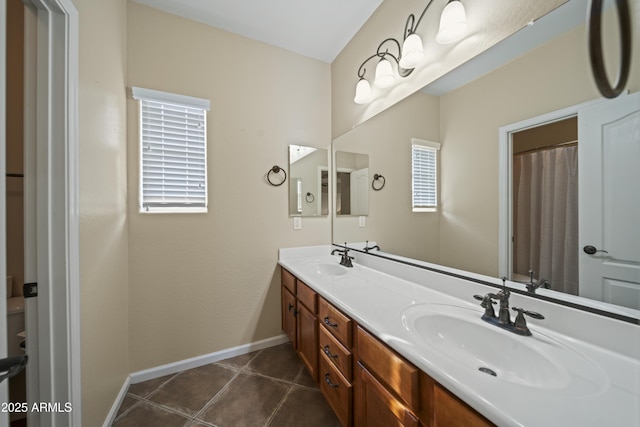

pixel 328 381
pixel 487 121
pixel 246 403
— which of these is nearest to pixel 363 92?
pixel 487 121

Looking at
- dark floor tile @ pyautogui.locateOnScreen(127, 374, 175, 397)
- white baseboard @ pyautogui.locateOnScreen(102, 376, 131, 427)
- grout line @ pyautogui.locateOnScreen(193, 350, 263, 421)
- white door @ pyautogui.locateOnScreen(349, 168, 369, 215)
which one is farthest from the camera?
white door @ pyautogui.locateOnScreen(349, 168, 369, 215)

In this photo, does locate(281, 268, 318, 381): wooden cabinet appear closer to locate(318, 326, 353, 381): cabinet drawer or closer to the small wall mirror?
locate(318, 326, 353, 381): cabinet drawer

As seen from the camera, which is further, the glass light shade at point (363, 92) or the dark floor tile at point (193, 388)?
the glass light shade at point (363, 92)

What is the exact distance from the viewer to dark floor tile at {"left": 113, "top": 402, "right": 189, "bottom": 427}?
1371mm

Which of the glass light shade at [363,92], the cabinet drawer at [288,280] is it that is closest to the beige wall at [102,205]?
the cabinet drawer at [288,280]

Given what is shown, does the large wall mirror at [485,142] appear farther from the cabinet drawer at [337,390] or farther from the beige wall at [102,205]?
the beige wall at [102,205]

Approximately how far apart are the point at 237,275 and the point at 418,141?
1.72 meters

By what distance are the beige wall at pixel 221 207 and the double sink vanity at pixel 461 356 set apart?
800mm

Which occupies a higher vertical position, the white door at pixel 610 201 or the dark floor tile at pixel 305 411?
the white door at pixel 610 201

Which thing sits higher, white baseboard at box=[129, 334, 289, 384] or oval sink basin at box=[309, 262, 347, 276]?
oval sink basin at box=[309, 262, 347, 276]

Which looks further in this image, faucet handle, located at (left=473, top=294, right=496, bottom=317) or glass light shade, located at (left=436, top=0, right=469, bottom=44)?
glass light shade, located at (left=436, top=0, right=469, bottom=44)

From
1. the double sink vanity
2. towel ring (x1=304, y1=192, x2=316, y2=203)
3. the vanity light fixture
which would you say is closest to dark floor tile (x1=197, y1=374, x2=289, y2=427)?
the double sink vanity

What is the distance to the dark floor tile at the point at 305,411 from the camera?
1.37m

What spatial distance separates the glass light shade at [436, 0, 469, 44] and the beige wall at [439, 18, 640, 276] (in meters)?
0.27
